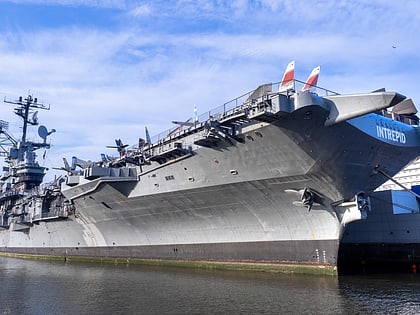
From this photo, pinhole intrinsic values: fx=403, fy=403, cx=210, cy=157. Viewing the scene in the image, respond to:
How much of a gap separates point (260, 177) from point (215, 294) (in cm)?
464

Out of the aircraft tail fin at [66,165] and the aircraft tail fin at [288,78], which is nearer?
the aircraft tail fin at [288,78]

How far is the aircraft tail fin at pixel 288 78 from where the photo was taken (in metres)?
12.8

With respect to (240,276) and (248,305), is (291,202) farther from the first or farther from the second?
(248,305)

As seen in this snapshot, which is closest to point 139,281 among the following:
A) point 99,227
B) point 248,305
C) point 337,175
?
point 248,305

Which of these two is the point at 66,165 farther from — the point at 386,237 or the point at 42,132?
the point at 386,237

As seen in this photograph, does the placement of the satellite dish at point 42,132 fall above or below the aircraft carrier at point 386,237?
above

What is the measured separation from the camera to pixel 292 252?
14.7 meters

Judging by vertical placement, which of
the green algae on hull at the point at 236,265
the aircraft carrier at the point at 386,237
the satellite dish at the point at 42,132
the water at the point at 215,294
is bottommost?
the water at the point at 215,294

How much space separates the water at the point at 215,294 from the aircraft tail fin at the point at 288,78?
6.09 metres

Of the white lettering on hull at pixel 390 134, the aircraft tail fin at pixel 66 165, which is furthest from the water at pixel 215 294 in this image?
the aircraft tail fin at pixel 66 165

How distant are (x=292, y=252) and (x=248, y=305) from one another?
5603 mm

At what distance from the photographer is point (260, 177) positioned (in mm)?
14062

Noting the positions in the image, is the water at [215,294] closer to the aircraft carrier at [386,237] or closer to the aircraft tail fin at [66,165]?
the aircraft carrier at [386,237]

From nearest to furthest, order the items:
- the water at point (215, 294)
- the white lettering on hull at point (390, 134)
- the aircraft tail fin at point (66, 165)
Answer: the water at point (215, 294) → the white lettering on hull at point (390, 134) → the aircraft tail fin at point (66, 165)
